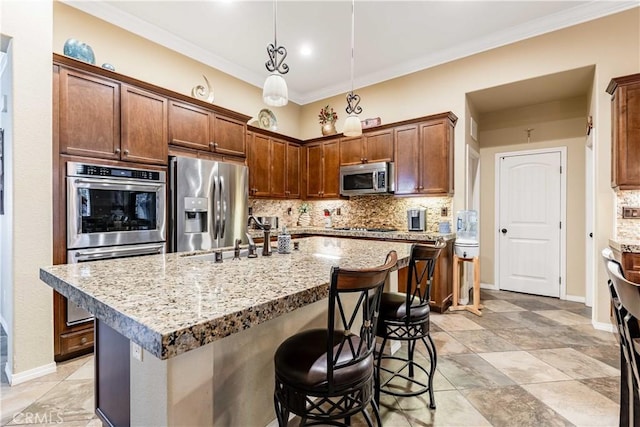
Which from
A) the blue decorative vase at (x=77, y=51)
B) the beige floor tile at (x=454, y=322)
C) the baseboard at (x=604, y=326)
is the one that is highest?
the blue decorative vase at (x=77, y=51)

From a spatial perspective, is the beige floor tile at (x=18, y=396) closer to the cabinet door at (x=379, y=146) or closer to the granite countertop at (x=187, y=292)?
the granite countertop at (x=187, y=292)

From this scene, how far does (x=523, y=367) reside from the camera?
243cm

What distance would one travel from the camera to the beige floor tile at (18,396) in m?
1.86

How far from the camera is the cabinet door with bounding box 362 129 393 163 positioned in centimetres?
434

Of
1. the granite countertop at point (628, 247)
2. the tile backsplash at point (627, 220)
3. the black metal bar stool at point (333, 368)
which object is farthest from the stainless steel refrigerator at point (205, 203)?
the tile backsplash at point (627, 220)

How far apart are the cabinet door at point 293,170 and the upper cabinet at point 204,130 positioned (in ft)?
3.64

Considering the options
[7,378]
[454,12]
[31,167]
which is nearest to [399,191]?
[454,12]

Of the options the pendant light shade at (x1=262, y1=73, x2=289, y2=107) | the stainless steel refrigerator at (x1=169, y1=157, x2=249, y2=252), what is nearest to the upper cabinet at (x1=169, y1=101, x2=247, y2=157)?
the stainless steel refrigerator at (x1=169, y1=157, x2=249, y2=252)

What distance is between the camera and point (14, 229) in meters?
2.19

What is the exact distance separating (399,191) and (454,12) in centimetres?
213

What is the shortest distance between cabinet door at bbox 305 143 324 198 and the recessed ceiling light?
144 cm

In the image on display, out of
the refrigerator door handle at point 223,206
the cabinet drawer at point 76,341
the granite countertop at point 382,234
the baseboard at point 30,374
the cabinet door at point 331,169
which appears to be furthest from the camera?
the cabinet door at point 331,169

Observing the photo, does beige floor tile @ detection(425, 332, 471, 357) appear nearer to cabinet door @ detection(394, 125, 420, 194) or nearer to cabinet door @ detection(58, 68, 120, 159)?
cabinet door @ detection(394, 125, 420, 194)

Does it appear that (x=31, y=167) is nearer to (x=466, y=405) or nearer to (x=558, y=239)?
(x=466, y=405)
